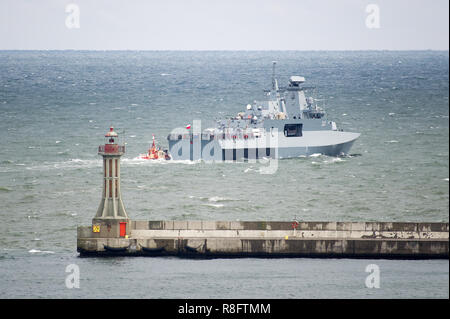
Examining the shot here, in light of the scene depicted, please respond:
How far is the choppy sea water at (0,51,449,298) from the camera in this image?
4569 centimetres

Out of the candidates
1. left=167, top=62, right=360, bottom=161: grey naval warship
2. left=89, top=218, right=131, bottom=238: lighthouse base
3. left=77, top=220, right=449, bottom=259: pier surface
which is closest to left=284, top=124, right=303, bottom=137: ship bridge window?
left=167, top=62, right=360, bottom=161: grey naval warship

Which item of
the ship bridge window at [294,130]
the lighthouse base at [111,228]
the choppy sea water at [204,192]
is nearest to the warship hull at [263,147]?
the ship bridge window at [294,130]

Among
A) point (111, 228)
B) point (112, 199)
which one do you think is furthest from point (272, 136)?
point (111, 228)

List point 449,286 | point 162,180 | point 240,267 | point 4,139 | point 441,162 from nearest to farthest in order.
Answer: point 449,286 < point 240,267 < point 162,180 < point 441,162 < point 4,139

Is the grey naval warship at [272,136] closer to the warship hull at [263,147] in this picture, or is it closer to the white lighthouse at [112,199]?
the warship hull at [263,147]

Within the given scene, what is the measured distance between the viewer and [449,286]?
1738 inches

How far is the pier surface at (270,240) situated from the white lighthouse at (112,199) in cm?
16

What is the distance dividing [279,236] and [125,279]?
9.59 metres

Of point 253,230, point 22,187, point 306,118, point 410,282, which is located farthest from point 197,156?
point 410,282

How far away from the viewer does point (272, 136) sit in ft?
311

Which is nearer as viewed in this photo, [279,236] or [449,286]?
[449,286]
